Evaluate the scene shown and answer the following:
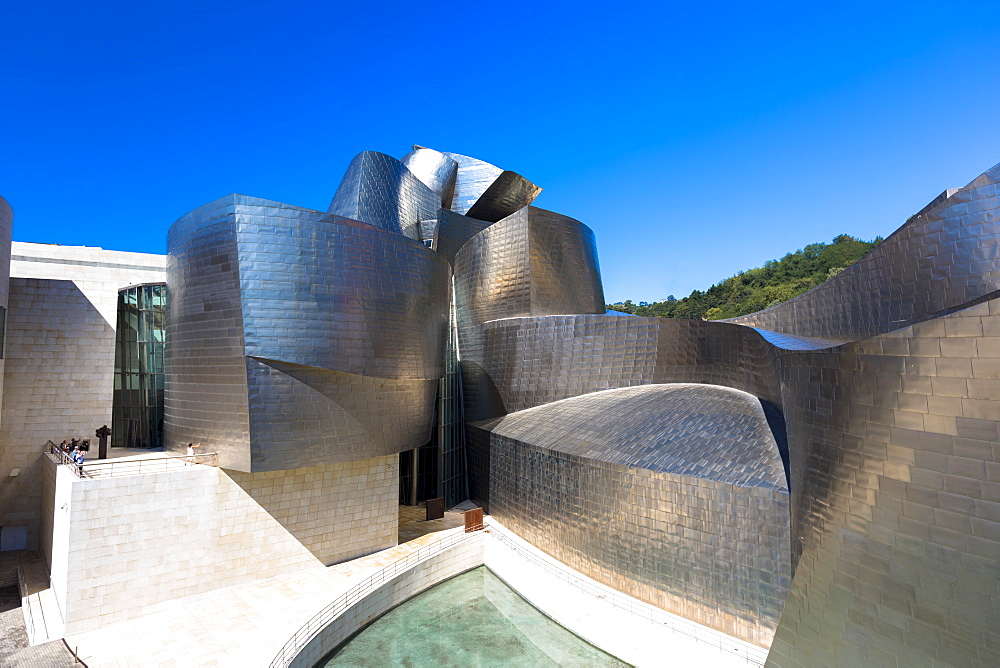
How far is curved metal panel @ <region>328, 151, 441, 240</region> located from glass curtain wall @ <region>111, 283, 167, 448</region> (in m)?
8.95

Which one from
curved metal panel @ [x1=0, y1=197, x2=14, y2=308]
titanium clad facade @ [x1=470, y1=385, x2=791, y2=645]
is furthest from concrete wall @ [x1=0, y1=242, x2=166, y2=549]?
titanium clad facade @ [x1=470, y1=385, x2=791, y2=645]

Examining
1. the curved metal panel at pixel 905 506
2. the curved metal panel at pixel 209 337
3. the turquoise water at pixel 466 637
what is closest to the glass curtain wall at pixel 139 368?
the curved metal panel at pixel 209 337

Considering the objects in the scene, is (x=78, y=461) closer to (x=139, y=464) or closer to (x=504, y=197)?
(x=139, y=464)

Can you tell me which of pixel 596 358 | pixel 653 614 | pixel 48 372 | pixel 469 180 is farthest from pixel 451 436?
pixel 469 180

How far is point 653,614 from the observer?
11406mm

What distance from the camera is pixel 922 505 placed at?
6.21 m

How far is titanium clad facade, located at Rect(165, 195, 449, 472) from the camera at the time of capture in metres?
13.2

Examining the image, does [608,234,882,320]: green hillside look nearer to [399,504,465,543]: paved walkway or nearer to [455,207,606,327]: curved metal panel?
[455,207,606,327]: curved metal panel

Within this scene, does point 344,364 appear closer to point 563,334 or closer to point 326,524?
point 326,524

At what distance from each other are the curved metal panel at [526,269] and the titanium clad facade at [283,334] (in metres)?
6.64

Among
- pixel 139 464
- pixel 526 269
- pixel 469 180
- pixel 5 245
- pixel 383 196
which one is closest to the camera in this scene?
pixel 139 464

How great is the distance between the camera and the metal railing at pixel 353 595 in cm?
1050

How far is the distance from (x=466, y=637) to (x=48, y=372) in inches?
632

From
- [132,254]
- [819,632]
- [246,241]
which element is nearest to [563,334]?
[246,241]
